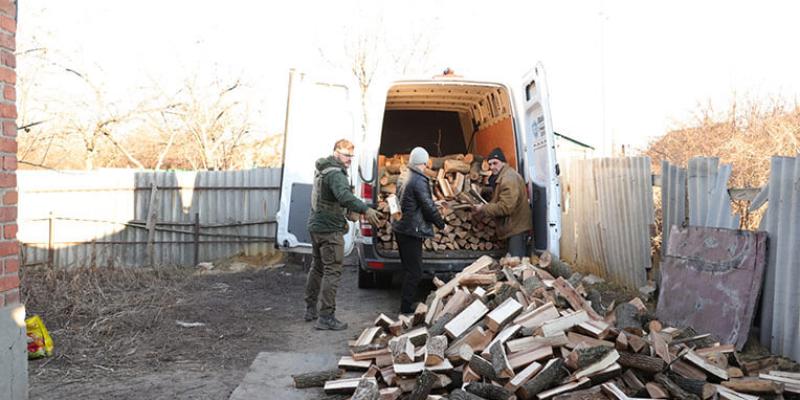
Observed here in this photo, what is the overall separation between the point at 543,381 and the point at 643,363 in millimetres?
690

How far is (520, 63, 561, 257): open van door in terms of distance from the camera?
6223 millimetres

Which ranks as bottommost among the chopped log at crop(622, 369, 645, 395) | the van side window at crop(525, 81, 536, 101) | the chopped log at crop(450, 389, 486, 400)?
the chopped log at crop(450, 389, 486, 400)

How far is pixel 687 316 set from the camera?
212 inches

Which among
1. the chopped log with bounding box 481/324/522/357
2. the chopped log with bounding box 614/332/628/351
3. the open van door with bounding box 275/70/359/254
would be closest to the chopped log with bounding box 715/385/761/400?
the chopped log with bounding box 614/332/628/351

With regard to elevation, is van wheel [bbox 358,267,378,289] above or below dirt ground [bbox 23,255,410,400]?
above

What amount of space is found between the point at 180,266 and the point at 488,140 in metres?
6.37

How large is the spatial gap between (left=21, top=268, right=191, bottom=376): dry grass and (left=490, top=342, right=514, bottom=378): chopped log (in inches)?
121

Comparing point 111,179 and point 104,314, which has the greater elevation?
point 111,179

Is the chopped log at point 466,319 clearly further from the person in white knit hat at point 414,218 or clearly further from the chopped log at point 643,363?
the person in white knit hat at point 414,218

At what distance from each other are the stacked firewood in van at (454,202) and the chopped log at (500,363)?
3.11m

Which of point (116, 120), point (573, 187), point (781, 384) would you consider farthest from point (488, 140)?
point (116, 120)

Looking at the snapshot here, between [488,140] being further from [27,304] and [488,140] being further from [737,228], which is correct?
[27,304]

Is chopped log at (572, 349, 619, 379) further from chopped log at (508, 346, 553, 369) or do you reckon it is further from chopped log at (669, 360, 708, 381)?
chopped log at (669, 360, 708, 381)

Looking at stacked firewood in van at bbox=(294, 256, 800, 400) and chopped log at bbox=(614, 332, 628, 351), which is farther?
chopped log at bbox=(614, 332, 628, 351)
